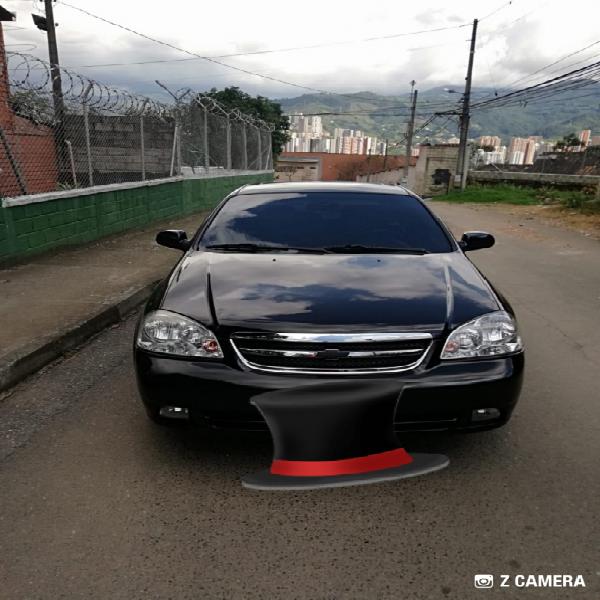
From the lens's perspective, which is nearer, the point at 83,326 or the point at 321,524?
the point at 321,524

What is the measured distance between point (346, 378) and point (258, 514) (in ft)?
2.36

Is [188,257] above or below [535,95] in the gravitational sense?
below

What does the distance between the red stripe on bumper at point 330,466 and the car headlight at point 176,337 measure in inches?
23.5

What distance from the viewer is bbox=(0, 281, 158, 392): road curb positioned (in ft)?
12.3

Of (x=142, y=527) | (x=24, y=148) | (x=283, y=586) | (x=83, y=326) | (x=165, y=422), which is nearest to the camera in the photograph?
(x=283, y=586)

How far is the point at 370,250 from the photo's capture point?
3.46 m

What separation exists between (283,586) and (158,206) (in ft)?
35.1

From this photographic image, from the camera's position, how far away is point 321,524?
2312 mm

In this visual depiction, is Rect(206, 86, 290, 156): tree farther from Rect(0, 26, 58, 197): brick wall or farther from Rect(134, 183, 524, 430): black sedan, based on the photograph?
Rect(134, 183, 524, 430): black sedan

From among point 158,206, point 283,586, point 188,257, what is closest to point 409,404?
point 283,586

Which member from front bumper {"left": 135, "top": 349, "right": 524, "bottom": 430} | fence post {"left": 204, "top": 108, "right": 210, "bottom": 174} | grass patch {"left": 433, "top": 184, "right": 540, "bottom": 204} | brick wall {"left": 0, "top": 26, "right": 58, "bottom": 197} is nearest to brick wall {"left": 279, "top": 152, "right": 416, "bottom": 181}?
grass patch {"left": 433, "top": 184, "right": 540, "bottom": 204}

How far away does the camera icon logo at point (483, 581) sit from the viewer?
1994 mm

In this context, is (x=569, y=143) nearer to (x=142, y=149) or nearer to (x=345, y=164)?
(x=345, y=164)

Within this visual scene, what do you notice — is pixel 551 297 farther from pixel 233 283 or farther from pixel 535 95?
pixel 535 95
